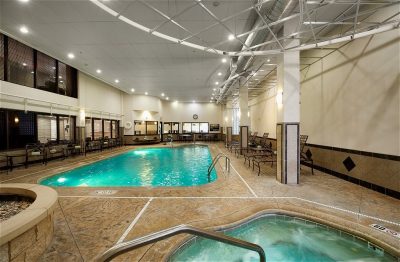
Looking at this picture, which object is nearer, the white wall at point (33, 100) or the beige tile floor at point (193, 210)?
the beige tile floor at point (193, 210)

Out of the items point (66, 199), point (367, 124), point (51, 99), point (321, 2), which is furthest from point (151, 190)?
point (51, 99)

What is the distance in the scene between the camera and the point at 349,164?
4980 millimetres

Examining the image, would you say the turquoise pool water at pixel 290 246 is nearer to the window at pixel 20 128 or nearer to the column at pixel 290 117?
the column at pixel 290 117

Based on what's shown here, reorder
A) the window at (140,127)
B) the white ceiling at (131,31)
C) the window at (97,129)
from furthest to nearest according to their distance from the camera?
1. the window at (140,127)
2. the window at (97,129)
3. the white ceiling at (131,31)

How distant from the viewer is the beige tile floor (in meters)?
2.33

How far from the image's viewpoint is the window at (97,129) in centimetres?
1213

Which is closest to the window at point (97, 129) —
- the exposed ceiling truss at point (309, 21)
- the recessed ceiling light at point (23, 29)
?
the recessed ceiling light at point (23, 29)

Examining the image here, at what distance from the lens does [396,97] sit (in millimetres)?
3760

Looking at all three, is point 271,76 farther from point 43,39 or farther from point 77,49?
point 43,39

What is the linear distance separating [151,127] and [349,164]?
614 inches

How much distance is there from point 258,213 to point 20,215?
313cm

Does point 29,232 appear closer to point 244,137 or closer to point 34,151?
point 34,151

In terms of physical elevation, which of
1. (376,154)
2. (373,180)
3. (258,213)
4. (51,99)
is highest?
(51,99)

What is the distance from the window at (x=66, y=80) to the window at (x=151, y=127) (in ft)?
25.2
